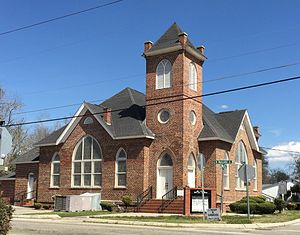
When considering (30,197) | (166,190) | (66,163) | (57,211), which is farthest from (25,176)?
(166,190)

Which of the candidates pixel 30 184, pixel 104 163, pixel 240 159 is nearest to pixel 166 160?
pixel 104 163

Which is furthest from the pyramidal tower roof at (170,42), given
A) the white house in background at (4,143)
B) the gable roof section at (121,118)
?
the white house in background at (4,143)

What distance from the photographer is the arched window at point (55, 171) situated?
38.7m

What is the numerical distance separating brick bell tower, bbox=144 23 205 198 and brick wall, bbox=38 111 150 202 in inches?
40.8

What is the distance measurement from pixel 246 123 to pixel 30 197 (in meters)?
20.7

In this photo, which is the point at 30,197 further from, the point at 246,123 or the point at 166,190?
the point at 246,123

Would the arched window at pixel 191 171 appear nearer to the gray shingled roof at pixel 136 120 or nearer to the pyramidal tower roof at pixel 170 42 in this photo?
the gray shingled roof at pixel 136 120

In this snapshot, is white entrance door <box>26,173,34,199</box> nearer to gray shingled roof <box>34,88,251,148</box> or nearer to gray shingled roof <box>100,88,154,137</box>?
gray shingled roof <box>34,88,251,148</box>

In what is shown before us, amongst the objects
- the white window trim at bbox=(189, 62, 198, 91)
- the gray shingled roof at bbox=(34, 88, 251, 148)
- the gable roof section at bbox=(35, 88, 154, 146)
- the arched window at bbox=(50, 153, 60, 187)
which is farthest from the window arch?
the arched window at bbox=(50, 153, 60, 187)

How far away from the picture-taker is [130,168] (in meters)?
34.2

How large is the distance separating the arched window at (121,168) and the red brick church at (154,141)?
78mm

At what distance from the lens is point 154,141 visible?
34625 mm

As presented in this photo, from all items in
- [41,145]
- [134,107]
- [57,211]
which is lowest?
[57,211]

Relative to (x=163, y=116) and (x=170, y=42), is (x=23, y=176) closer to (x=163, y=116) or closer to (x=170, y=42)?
(x=163, y=116)
